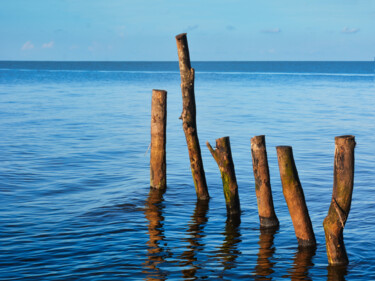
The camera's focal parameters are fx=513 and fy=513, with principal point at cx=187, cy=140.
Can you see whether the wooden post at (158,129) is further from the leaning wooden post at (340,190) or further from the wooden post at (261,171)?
the leaning wooden post at (340,190)

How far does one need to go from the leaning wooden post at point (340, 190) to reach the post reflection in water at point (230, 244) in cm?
156

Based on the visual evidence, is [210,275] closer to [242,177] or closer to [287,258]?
[287,258]

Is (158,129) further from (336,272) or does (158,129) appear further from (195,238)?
(336,272)

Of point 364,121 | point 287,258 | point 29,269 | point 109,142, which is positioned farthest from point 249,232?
point 364,121

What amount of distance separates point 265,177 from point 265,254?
1357 millimetres

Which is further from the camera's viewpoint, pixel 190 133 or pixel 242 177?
pixel 242 177

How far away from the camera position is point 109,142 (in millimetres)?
21625

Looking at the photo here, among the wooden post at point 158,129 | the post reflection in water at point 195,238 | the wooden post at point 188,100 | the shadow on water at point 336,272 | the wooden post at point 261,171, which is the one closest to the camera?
the shadow on water at point 336,272

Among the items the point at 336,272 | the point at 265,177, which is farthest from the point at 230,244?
the point at 336,272

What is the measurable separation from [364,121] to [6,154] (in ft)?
66.8

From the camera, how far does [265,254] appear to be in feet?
28.2

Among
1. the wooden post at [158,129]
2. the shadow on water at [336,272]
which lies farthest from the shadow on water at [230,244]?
the wooden post at [158,129]

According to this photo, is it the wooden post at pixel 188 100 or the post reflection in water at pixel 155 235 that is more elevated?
the wooden post at pixel 188 100

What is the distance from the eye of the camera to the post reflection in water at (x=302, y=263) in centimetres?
767
